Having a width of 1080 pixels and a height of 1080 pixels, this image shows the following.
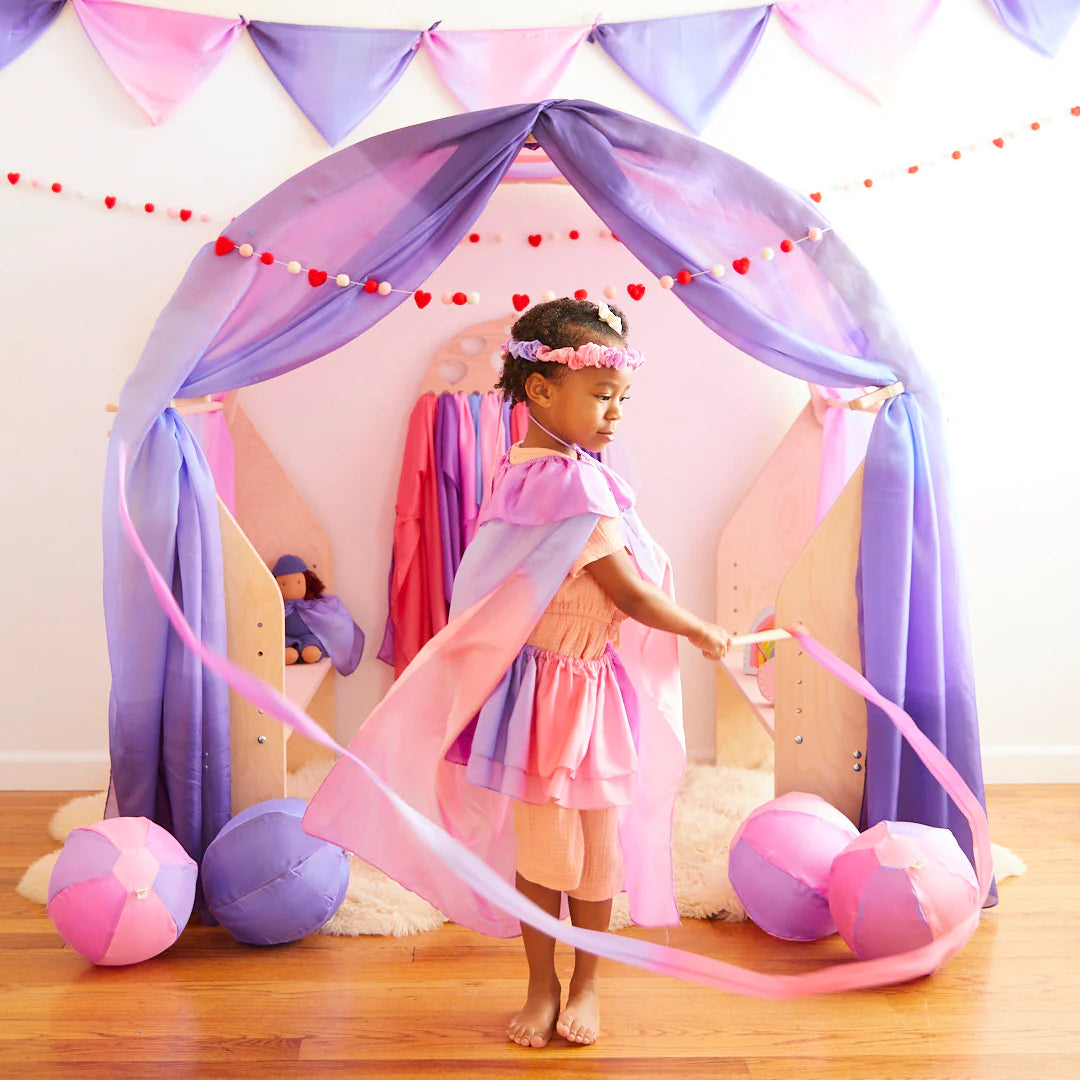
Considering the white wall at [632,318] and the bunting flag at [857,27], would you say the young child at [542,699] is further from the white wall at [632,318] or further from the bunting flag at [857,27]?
the bunting flag at [857,27]

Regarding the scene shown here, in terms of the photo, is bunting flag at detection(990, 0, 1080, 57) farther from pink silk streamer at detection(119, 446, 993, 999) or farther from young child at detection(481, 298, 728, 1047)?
pink silk streamer at detection(119, 446, 993, 999)

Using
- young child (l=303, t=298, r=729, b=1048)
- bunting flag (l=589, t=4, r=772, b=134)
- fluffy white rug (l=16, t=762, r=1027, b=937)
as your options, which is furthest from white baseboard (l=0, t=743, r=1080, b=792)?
bunting flag (l=589, t=4, r=772, b=134)

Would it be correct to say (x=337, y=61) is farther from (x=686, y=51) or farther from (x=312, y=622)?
(x=312, y=622)

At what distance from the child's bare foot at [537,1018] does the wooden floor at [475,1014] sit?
3 centimetres

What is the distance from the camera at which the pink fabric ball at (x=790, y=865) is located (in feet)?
7.02

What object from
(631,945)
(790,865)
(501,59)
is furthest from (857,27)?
(631,945)

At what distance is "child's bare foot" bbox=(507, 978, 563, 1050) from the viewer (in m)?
1.84

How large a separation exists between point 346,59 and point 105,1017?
233 centimetres

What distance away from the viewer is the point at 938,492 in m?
2.37

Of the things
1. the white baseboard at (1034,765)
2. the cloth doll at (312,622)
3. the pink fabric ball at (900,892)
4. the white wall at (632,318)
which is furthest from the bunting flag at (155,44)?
the white baseboard at (1034,765)

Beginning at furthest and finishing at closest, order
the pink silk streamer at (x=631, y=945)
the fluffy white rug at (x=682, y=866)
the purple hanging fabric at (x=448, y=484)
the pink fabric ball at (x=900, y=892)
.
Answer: the purple hanging fabric at (x=448, y=484), the fluffy white rug at (x=682, y=866), the pink fabric ball at (x=900, y=892), the pink silk streamer at (x=631, y=945)

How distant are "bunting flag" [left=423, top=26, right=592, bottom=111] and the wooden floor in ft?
6.84

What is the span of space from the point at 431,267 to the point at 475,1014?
145 centimetres

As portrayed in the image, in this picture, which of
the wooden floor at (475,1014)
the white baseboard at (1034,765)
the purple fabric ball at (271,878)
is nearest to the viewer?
the wooden floor at (475,1014)
